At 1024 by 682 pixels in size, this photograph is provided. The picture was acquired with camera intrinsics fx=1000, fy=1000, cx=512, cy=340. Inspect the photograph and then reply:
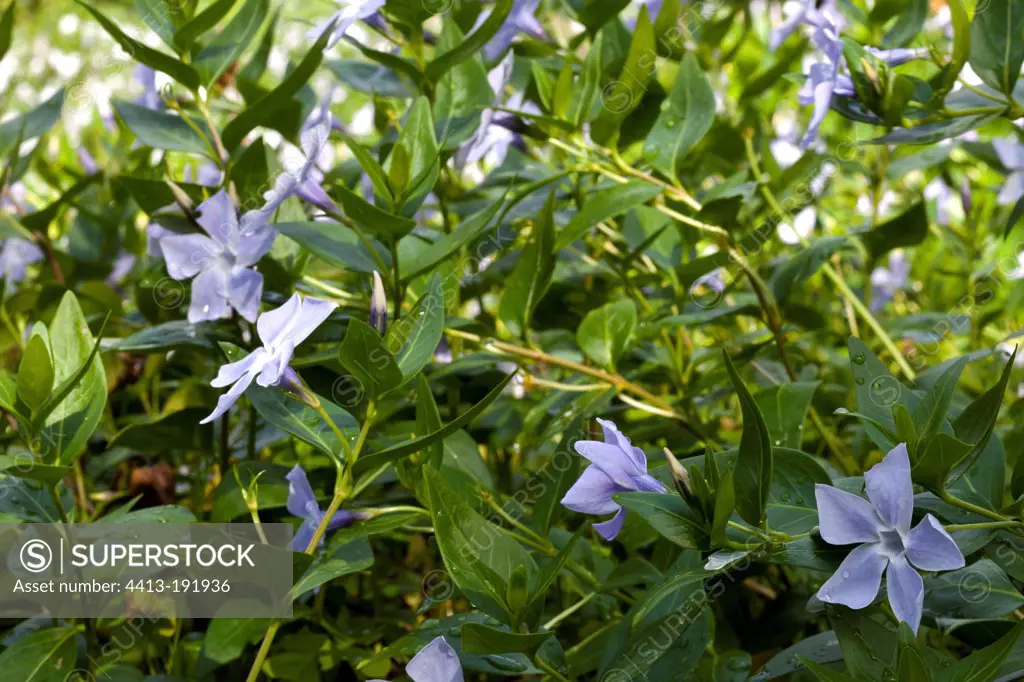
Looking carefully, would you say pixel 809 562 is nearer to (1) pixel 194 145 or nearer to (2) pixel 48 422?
(2) pixel 48 422

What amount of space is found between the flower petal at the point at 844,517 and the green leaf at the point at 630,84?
1.85 feet

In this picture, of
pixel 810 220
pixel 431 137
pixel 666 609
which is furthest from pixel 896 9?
pixel 666 609

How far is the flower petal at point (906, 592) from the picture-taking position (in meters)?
0.66

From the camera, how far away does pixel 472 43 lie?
987mm

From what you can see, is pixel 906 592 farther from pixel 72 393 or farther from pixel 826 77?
pixel 72 393

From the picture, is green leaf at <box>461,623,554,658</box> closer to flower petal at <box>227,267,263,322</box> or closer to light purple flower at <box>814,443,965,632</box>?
light purple flower at <box>814,443,965,632</box>

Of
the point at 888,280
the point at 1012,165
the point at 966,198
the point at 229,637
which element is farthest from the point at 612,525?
the point at 888,280

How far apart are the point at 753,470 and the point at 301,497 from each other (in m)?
0.39

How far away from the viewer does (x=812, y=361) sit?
1447mm

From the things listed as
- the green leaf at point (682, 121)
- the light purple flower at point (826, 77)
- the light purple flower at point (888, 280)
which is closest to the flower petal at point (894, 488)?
the light purple flower at point (826, 77)

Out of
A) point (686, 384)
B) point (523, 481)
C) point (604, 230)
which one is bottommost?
point (523, 481)

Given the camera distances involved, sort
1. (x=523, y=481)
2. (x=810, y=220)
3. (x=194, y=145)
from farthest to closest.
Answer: (x=810, y=220), (x=523, y=481), (x=194, y=145)

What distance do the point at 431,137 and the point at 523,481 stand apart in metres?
Answer: 0.48

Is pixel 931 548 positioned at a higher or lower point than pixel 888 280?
higher
